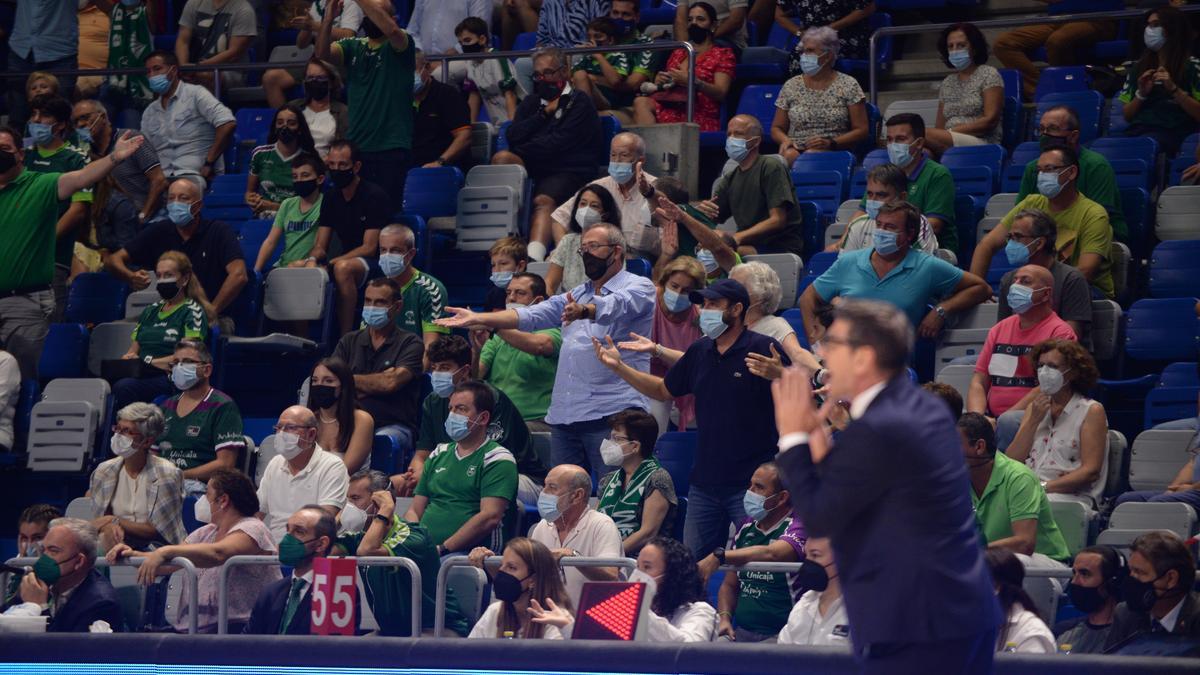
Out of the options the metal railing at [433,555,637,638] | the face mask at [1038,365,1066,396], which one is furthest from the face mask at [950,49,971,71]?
the metal railing at [433,555,637,638]

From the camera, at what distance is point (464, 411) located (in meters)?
8.84

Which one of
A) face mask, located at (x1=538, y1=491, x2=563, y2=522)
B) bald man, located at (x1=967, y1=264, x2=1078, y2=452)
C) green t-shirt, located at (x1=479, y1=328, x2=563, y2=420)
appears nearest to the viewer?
face mask, located at (x1=538, y1=491, x2=563, y2=522)

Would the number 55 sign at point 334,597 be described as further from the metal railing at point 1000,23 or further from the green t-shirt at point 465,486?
the metal railing at point 1000,23

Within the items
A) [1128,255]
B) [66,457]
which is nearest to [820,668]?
[1128,255]

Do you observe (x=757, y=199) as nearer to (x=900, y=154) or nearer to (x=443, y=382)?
(x=900, y=154)

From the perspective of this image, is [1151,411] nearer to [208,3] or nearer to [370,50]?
[370,50]

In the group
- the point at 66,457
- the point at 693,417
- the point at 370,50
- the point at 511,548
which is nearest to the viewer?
the point at 511,548

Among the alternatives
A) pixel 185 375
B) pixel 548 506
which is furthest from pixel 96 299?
pixel 548 506

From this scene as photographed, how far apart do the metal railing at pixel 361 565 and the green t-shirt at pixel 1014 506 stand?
7.95 feet

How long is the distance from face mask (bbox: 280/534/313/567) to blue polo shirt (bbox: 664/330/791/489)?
186cm

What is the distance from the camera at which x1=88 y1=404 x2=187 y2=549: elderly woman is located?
9.34 m

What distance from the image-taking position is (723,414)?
27.3 ft

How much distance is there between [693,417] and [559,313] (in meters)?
1.03

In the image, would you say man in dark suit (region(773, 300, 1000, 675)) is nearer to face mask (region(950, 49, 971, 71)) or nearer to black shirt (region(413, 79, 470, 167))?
face mask (region(950, 49, 971, 71))
